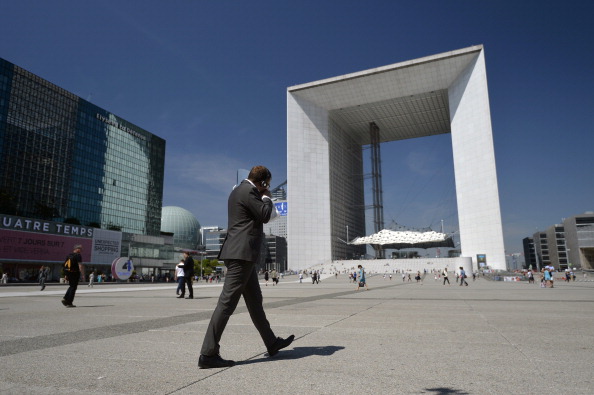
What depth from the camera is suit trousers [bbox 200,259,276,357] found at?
11.6 feet

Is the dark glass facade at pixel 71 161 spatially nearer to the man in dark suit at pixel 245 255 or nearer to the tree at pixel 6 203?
the tree at pixel 6 203

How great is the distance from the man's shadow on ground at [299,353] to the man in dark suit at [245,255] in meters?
0.11

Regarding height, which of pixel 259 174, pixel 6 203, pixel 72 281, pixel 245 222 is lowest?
pixel 72 281

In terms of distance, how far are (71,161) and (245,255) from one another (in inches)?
3813

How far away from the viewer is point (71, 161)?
86.1 meters

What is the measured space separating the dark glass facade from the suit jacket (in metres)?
82.1

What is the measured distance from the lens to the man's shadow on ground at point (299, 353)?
364 cm

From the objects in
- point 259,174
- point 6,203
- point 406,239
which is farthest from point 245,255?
point 406,239

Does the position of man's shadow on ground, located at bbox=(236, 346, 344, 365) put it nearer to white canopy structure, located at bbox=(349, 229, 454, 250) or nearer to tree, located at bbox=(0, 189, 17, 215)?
tree, located at bbox=(0, 189, 17, 215)

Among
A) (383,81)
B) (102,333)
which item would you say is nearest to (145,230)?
(383,81)

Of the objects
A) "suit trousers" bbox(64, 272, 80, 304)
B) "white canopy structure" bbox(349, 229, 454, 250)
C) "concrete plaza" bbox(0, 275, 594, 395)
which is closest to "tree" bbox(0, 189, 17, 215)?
"white canopy structure" bbox(349, 229, 454, 250)

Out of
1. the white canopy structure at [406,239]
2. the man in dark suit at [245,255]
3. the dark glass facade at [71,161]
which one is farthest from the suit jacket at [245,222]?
the white canopy structure at [406,239]

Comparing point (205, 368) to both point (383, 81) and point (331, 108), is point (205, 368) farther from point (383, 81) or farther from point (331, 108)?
point (331, 108)

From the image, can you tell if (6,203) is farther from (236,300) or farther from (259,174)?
(236,300)
